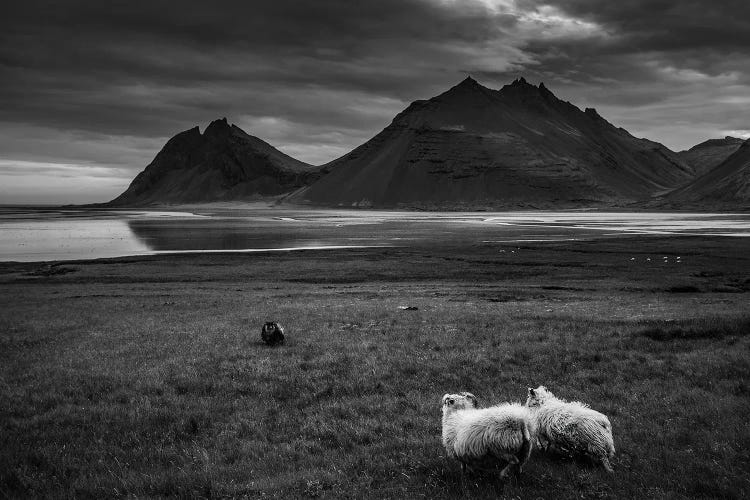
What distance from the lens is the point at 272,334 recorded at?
2039 cm

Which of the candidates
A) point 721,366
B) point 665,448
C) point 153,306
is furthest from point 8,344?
point 721,366

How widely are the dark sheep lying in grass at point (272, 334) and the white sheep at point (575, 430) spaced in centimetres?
1234


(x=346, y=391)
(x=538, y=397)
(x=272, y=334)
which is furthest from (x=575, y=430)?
(x=272, y=334)

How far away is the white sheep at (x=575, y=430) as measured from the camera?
9484 mm

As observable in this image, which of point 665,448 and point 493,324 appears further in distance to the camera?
point 493,324

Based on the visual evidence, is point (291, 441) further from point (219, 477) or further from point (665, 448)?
point (665, 448)

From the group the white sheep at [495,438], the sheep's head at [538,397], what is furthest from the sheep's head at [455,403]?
the sheep's head at [538,397]

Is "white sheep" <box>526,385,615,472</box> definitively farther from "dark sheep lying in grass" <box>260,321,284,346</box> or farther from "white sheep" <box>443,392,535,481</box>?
"dark sheep lying in grass" <box>260,321,284,346</box>

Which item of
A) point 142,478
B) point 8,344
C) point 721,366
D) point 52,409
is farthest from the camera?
point 8,344

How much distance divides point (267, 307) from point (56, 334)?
1185cm

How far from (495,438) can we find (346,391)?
634 cm

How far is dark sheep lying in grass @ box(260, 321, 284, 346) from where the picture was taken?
20.3 metres

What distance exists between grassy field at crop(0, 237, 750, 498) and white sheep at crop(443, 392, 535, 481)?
392 millimetres

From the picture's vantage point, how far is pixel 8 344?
21.2 metres
